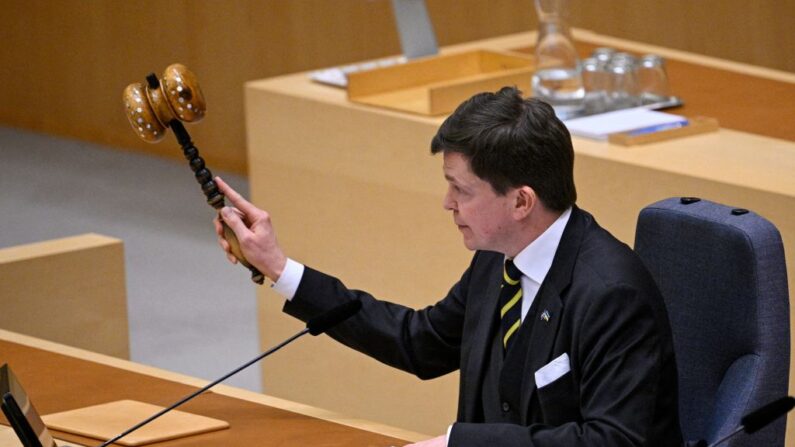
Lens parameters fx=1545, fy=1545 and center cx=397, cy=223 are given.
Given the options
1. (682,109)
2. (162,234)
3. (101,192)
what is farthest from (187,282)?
(682,109)

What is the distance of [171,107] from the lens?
8.29 feet

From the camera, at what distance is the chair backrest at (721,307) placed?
2480 millimetres

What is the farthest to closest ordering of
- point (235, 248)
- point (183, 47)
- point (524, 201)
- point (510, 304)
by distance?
point (183, 47)
point (235, 248)
point (510, 304)
point (524, 201)

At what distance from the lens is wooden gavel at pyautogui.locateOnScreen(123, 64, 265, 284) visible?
2506mm

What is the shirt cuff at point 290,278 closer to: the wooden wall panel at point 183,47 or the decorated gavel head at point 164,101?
the decorated gavel head at point 164,101

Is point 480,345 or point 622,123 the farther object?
point 622,123

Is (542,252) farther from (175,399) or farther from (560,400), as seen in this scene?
(175,399)

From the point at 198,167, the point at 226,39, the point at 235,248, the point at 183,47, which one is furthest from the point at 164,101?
the point at 183,47

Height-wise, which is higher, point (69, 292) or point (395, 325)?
point (395, 325)

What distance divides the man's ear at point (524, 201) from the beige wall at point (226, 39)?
4026mm

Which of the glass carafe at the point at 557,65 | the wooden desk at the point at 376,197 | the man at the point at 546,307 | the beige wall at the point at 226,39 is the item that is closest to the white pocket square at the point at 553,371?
the man at the point at 546,307

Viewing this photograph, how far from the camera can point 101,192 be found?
308 inches

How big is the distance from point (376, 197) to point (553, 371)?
7.20 feet

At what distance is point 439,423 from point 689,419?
177 centimetres
